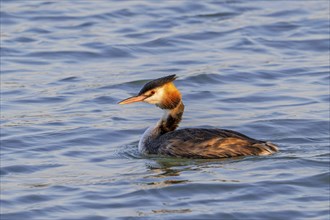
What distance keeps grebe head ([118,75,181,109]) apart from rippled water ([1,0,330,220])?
58 centimetres

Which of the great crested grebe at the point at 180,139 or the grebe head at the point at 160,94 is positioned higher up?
the grebe head at the point at 160,94

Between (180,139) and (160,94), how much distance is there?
66 centimetres

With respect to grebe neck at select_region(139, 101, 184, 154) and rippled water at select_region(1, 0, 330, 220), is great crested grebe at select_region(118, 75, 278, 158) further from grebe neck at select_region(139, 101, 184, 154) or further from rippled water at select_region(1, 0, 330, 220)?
rippled water at select_region(1, 0, 330, 220)

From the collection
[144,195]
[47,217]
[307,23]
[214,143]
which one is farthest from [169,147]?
[307,23]

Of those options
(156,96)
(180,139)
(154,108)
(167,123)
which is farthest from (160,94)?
(154,108)

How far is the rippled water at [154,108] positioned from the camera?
10.6 m

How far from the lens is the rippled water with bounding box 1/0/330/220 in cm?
1059

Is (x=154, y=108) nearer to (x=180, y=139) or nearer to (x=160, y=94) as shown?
(x=160, y=94)

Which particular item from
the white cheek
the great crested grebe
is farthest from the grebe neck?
the white cheek

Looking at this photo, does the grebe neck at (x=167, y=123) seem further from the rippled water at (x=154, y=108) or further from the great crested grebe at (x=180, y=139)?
the rippled water at (x=154, y=108)

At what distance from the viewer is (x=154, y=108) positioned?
1495cm

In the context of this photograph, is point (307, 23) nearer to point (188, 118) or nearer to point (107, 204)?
point (188, 118)

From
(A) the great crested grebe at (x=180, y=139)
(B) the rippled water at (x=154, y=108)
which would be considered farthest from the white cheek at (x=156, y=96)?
(B) the rippled water at (x=154, y=108)

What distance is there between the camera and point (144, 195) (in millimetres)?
10719
